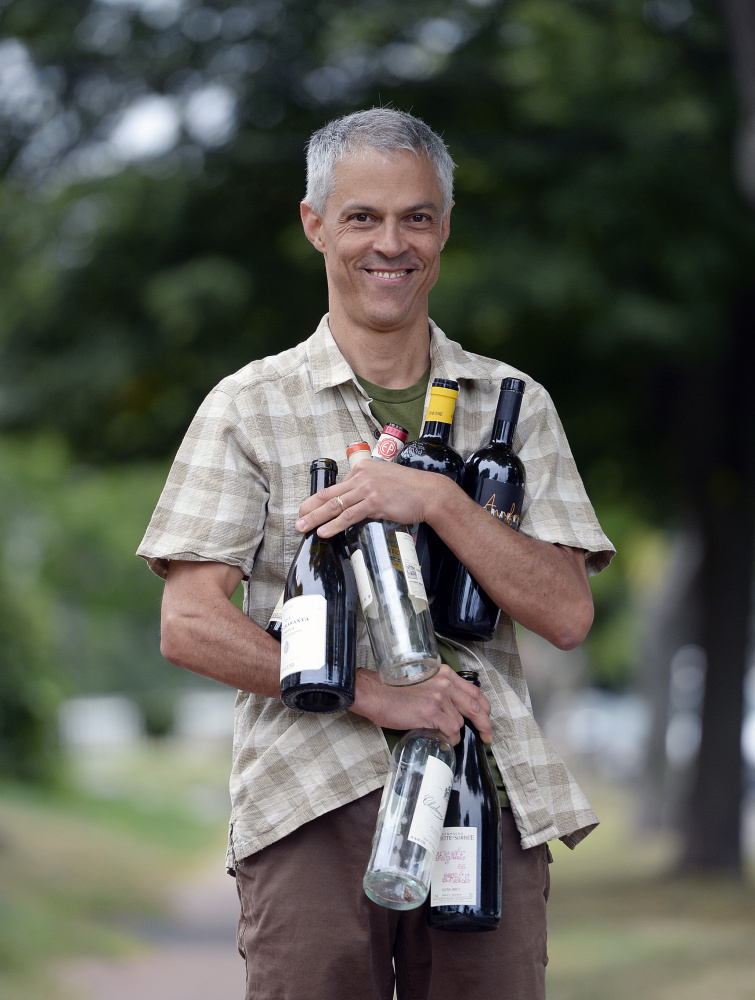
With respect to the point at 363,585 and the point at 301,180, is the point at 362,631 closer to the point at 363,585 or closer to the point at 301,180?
the point at 363,585

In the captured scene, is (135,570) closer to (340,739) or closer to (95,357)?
(95,357)

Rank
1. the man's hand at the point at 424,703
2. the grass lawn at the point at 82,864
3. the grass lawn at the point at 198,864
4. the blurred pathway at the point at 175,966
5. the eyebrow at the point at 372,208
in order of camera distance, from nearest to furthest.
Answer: the man's hand at the point at 424,703
the eyebrow at the point at 372,208
the grass lawn at the point at 198,864
the blurred pathway at the point at 175,966
the grass lawn at the point at 82,864

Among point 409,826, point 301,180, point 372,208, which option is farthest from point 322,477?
point 301,180

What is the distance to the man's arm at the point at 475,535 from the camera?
2375 millimetres

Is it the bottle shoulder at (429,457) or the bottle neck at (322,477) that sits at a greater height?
the bottle shoulder at (429,457)

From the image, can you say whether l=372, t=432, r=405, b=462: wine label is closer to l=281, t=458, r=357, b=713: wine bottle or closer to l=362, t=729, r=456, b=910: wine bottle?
l=281, t=458, r=357, b=713: wine bottle

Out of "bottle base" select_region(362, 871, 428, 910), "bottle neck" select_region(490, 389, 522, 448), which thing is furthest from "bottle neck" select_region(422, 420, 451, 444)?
"bottle base" select_region(362, 871, 428, 910)

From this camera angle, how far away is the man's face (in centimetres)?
260

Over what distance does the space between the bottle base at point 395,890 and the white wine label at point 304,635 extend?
15.9 inches

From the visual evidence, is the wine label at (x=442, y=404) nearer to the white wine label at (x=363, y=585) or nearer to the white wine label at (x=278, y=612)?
the white wine label at (x=363, y=585)

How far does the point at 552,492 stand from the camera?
8.77ft

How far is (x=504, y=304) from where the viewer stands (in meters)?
7.54

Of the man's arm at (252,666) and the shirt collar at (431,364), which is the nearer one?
the man's arm at (252,666)

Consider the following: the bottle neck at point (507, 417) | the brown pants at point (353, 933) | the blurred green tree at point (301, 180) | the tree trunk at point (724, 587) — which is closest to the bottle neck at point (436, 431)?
the bottle neck at point (507, 417)
